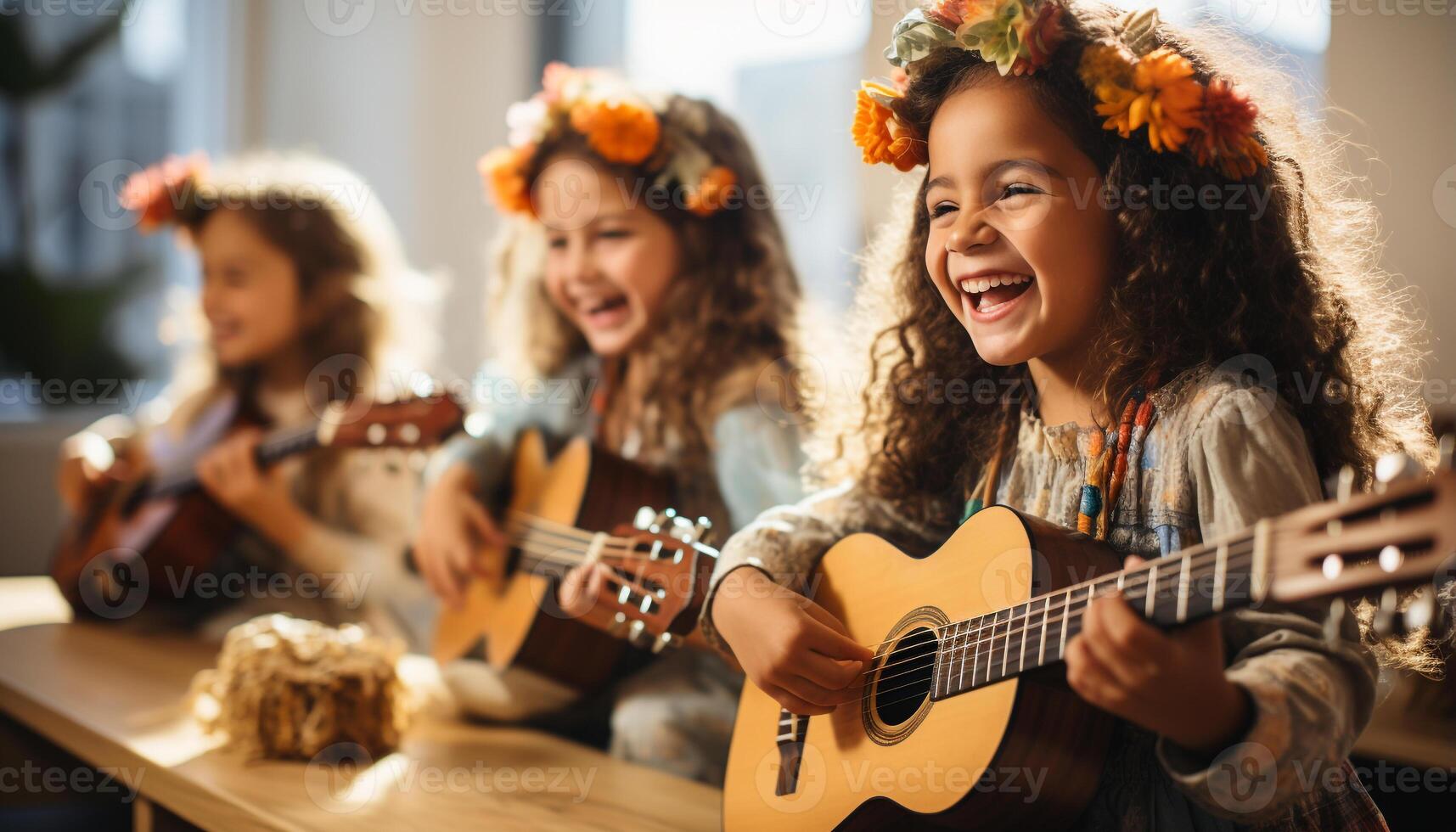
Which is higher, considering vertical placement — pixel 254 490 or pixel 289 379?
pixel 289 379

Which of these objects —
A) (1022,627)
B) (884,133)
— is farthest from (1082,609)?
(884,133)

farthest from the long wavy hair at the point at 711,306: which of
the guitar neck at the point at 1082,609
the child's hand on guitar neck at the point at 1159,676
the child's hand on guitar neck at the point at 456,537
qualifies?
the child's hand on guitar neck at the point at 1159,676

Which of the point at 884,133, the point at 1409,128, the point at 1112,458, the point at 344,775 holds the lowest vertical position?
the point at 344,775

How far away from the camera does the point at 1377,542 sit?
0.66 meters

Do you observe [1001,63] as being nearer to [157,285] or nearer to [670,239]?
[670,239]

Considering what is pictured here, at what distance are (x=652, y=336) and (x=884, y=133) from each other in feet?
1.78

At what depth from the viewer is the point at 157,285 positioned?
3381mm

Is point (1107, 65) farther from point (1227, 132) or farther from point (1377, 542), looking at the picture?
point (1377, 542)

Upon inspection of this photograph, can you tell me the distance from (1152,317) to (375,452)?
1.38 m

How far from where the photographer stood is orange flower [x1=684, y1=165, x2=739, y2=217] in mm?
1515

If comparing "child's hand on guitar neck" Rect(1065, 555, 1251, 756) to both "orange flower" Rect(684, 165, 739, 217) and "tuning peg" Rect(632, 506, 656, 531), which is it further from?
"orange flower" Rect(684, 165, 739, 217)

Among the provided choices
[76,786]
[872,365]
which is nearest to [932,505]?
[872,365]

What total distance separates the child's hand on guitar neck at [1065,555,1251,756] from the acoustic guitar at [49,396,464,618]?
1294 mm

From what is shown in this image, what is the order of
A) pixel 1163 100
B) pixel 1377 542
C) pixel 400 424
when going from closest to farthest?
pixel 1377 542 < pixel 1163 100 < pixel 400 424
